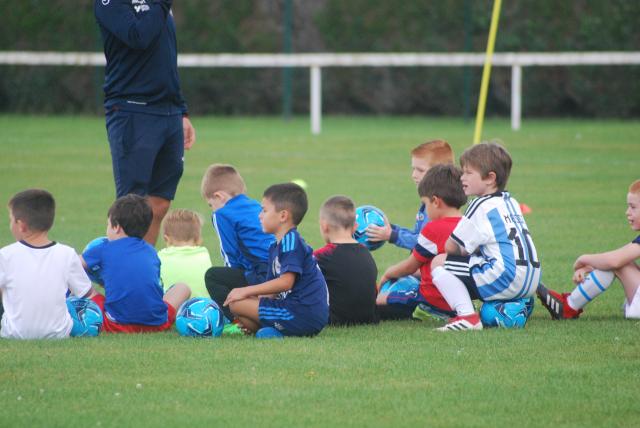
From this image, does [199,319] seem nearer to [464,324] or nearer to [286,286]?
[286,286]

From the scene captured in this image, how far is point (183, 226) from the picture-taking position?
807 cm

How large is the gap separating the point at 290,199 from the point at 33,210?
145 cm

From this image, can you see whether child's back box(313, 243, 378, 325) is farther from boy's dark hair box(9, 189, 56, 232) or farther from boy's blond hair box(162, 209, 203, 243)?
boy's dark hair box(9, 189, 56, 232)

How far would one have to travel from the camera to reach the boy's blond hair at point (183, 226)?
318 inches

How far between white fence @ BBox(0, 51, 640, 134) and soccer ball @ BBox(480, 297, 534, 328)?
15751mm

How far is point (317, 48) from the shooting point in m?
28.0

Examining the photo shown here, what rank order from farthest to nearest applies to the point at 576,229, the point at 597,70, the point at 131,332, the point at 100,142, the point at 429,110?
the point at 429,110, the point at 597,70, the point at 100,142, the point at 576,229, the point at 131,332

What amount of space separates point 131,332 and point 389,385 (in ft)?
6.78

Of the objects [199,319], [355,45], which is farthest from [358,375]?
[355,45]

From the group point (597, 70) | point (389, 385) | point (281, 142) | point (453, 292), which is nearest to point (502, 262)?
point (453, 292)

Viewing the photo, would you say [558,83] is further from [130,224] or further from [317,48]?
[130,224]

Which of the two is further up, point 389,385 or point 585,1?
point 585,1

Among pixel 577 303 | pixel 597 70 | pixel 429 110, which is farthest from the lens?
pixel 429 110

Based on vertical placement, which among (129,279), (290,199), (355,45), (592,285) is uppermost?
(355,45)
